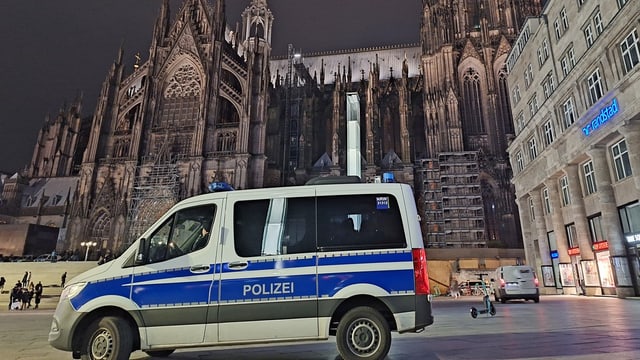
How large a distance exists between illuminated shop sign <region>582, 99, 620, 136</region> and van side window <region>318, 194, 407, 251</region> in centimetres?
1560

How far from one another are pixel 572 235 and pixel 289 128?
31.4 m

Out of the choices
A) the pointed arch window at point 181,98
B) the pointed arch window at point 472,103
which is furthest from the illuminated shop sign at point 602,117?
the pointed arch window at point 181,98

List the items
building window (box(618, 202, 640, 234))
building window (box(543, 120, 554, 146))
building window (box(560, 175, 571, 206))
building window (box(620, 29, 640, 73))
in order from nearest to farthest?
building window (box(620, 29, 640, 73)), building window (box(618, 202, 640, 234)), building window (box(560, 175, 571, 206)), building window (box(543, 120, 554, 146))

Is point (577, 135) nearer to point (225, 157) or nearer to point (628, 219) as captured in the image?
point (628, 219)

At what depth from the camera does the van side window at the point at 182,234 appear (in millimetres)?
4527

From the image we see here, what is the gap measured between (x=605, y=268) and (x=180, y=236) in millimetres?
19983

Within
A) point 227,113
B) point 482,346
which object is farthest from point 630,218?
point 227,113

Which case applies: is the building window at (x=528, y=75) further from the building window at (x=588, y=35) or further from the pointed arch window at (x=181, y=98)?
the pointed arch window at (x=181, y=98)

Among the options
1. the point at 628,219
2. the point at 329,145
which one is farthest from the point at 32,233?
the point at 628,219

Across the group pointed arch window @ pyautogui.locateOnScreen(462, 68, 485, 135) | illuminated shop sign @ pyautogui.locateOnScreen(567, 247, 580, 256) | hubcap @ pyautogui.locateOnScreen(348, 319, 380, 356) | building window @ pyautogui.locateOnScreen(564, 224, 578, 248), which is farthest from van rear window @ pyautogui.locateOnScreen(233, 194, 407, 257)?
pointed arch window @ pyautogui.locateOnScreen(462, 68, 485, 135)

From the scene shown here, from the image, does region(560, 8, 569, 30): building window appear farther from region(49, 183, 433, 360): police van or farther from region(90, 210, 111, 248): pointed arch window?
region(90, 210, 111, 248): pointed arch window

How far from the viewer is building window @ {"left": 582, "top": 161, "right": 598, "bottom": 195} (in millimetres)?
17922

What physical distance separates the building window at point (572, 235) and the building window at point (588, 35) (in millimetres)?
9687

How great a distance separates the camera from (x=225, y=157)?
36906 millimetres
